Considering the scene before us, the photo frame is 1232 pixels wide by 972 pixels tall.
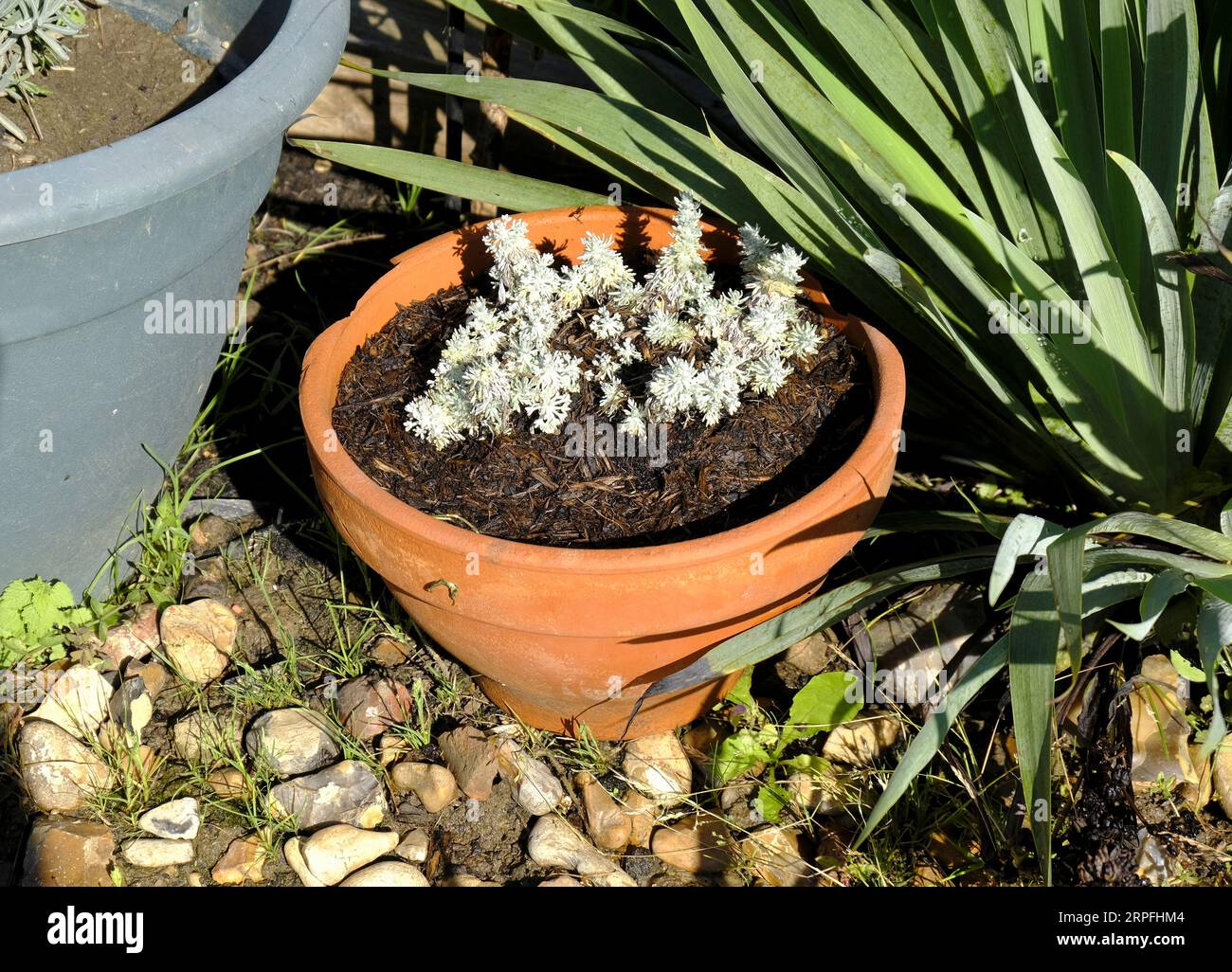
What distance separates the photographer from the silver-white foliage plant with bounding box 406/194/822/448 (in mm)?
1754

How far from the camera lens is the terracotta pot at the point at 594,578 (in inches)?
61.6

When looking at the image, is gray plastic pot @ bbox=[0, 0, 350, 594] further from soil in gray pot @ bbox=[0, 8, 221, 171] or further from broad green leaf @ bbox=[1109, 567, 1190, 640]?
broad green leaf @ bbox=[1109, 567, 1190, 640]

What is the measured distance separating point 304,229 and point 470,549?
1.55 m

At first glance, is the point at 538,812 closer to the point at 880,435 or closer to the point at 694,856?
the point at 694,856

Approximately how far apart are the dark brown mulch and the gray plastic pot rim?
0.41 metres

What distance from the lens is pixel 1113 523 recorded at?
1.65m

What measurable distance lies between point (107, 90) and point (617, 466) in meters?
1.10

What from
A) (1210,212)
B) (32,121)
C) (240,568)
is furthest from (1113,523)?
(32,121)

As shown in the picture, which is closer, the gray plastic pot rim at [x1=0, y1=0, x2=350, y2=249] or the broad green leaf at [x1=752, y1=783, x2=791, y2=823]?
the gray plastic pot rim at [x1=0, y1=0, x2=350, y2=249]

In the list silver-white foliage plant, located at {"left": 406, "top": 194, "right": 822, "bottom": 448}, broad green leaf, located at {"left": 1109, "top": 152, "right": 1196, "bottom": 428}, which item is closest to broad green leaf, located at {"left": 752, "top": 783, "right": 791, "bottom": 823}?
silver-white foliage plant, located at {"left": 406, "top": 194, "right": 822, "bottom": 448}

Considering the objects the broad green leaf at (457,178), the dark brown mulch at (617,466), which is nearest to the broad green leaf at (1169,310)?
the dark brown mulch at (617,466)

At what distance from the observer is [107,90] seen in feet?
6.54

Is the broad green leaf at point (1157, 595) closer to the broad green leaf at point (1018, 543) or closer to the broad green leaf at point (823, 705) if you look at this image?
the broad green leaf at point (1018, 543)

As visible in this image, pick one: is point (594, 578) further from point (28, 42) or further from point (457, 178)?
point (28, 42)
